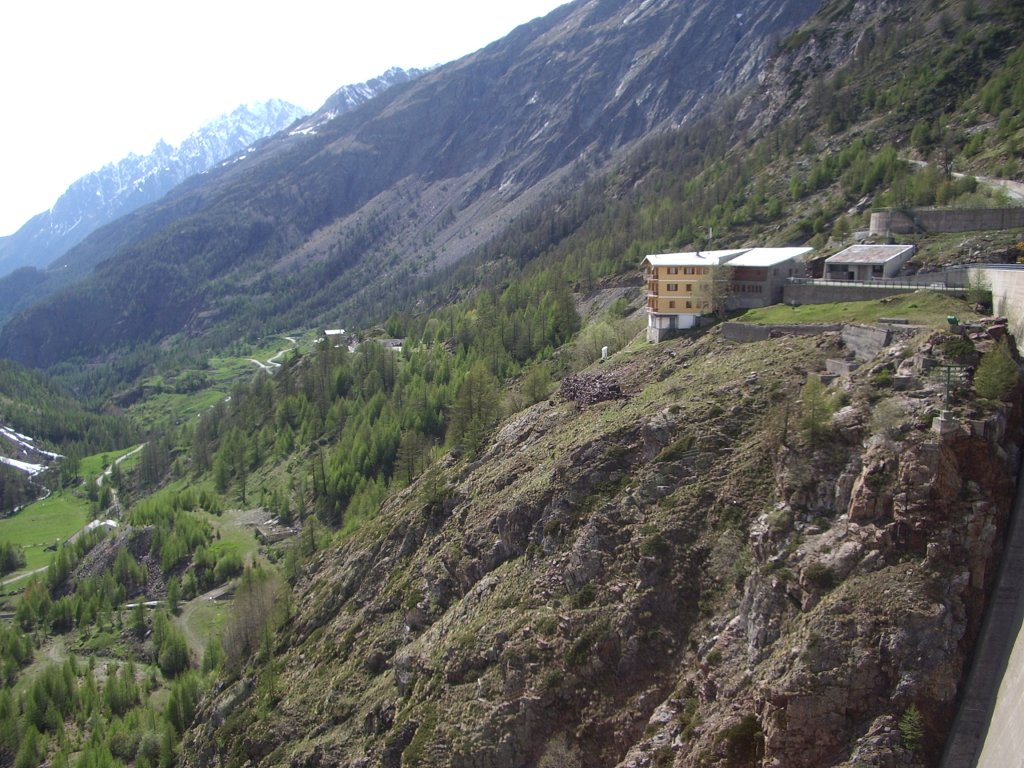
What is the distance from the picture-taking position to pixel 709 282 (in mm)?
69625

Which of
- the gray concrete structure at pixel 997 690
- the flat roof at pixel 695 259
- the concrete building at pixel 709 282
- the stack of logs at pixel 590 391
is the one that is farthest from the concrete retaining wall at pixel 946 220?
the gray concrete structure at pixel 997 690

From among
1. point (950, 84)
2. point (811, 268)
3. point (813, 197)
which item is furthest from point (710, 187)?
point (811, 268)

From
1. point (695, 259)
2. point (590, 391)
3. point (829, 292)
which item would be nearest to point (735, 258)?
point (695, 259)

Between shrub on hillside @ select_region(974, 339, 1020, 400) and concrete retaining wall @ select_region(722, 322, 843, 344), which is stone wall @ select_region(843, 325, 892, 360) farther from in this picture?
shrub on hillside @ select_region(974, 339, 1020, 400)

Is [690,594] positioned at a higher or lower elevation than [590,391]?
lower

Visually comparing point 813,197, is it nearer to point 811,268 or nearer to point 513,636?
point 811,268

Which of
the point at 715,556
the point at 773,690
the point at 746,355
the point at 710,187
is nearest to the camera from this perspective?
the point at 773,690

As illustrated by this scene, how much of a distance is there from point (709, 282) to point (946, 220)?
3165 cm

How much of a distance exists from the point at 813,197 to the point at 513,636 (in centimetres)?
11353

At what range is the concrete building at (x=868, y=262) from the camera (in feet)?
226

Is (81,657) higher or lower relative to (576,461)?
lower

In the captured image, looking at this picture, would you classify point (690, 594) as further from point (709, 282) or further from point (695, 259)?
→ point (695, 259)

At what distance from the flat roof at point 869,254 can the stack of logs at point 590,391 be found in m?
26.8

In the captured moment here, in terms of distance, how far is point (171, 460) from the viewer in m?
195
